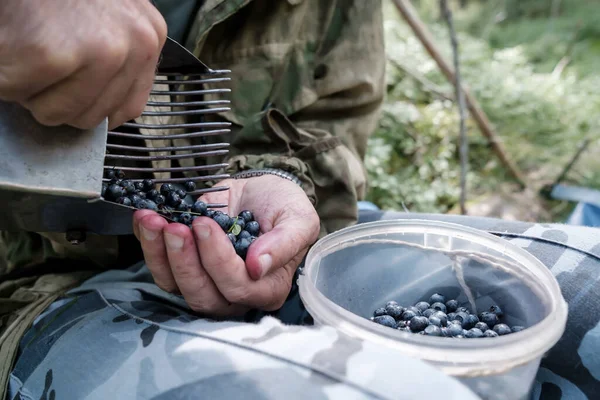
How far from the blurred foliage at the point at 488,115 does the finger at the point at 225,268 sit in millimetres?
1889

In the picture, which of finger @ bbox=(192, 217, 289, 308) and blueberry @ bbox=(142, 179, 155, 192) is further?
blueberry @ bbox=(142, 179, 155, 192)

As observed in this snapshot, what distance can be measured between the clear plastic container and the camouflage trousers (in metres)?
0.06

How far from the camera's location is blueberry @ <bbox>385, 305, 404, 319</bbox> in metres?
→ 0.98

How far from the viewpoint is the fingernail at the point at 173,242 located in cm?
82

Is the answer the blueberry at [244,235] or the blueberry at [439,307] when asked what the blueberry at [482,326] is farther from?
the blueberry at [244,235]

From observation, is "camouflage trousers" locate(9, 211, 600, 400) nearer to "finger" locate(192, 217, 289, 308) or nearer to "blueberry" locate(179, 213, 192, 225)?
"finger" locate(192, 217, 289, 308)

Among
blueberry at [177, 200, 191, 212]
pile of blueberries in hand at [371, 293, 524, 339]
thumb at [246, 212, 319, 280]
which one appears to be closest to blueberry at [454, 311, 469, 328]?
pile of blueberries in hand at [371, 293, 524, 339]

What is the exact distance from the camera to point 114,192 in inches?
36.7

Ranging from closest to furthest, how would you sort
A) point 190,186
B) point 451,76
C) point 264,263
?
point 264,263, point 190,186, point 451,76

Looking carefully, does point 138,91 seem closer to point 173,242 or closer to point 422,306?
point 173,242

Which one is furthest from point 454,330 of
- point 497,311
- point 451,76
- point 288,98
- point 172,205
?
point 451,76

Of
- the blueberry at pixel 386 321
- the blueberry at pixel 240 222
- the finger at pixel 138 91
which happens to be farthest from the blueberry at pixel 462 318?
the finger at pixel 138 91

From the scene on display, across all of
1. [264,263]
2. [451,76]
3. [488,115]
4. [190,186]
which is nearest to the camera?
[264,263]

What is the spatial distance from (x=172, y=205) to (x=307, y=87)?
1.87 ft
